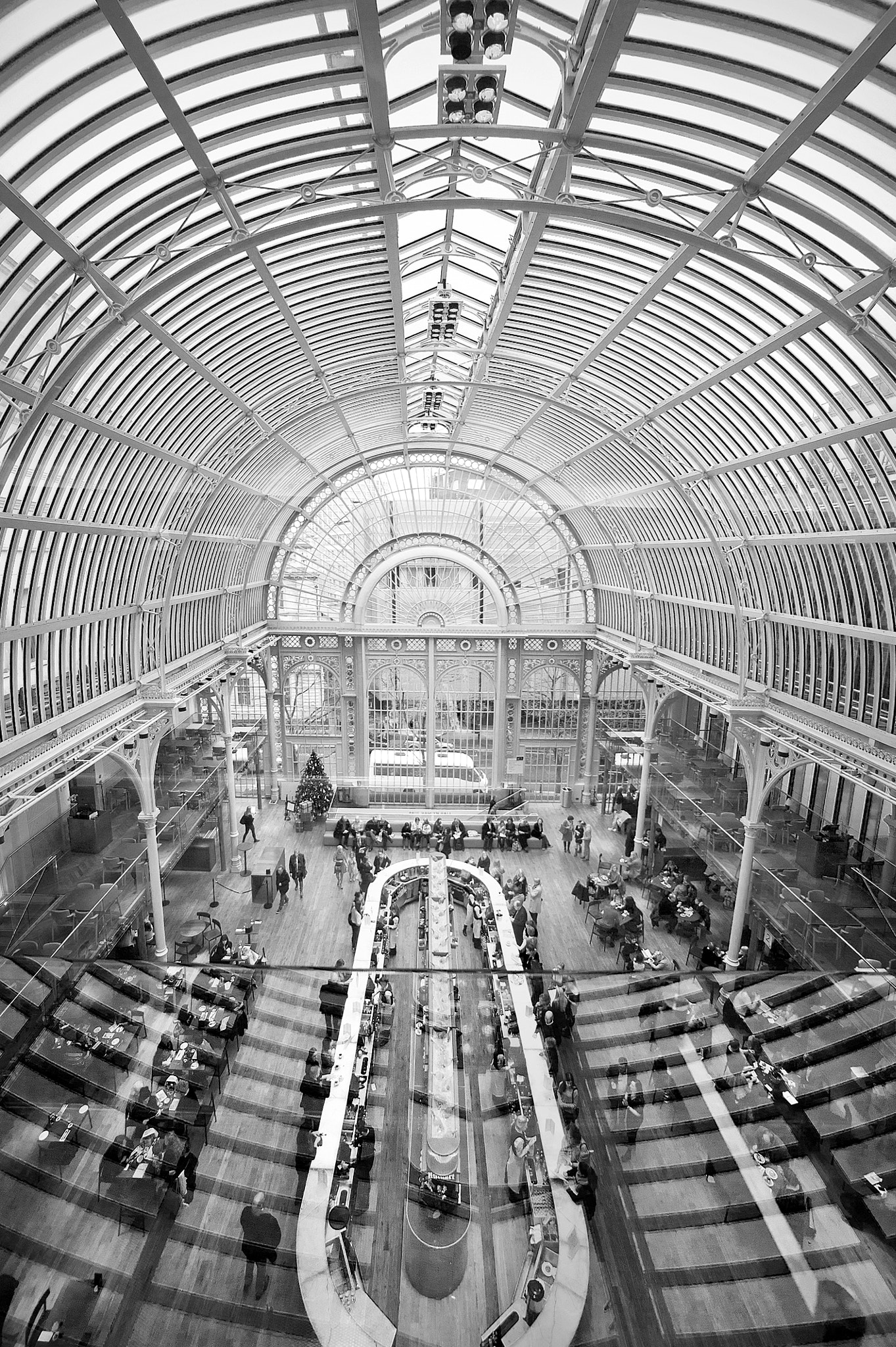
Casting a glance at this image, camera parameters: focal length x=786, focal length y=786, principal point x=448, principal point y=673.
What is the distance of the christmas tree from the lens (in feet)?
104

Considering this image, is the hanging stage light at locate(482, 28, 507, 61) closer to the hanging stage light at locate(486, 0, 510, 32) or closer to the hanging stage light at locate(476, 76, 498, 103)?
the hanging stage light at locate(486, 0, 510, 32)

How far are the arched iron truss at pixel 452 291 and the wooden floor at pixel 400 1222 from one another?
7.47m

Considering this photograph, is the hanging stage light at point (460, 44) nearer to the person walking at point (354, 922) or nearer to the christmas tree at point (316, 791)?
the person walking at point (354, 922)

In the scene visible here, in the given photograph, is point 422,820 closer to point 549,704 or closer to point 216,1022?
point 549,704

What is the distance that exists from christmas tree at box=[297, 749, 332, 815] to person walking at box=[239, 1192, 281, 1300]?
20.9 m

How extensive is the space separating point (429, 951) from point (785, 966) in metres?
8.64

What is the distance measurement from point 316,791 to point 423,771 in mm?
6555

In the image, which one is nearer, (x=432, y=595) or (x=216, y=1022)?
(x=216, y=1022)

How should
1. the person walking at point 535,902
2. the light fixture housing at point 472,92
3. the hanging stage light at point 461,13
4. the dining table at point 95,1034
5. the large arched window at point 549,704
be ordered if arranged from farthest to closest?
the large arched window at point 549,704 → the person walking at point 535,902 → the dining table at point 95,1034 → the light fixture housing at point 472,92 → the hanging stage light at point 461,13

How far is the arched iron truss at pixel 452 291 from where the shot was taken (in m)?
9.09

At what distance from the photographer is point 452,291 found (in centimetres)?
1988

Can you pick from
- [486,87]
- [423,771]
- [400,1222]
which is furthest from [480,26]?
[423,771]

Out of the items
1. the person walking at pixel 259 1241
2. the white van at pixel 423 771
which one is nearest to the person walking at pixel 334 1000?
the person walking at pixel 259 1241

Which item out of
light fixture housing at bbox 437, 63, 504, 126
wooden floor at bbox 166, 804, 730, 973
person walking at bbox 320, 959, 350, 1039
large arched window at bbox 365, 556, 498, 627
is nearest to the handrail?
wooden floor at bbox 166, 804, 730, 973
